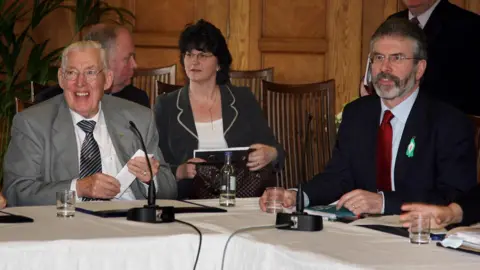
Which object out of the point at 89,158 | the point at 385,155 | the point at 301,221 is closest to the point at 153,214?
the point at 301,221

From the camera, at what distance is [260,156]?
4.42 m

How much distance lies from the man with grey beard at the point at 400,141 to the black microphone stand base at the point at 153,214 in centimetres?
46

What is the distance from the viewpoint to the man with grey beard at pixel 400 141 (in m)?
3.24

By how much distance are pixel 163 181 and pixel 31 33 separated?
3.67 meters

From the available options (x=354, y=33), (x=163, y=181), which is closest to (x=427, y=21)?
(x=163, y=181)


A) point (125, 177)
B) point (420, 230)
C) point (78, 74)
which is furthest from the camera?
point (78, 74)

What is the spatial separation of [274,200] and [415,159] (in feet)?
1.87

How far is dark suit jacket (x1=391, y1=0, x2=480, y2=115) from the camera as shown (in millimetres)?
4773

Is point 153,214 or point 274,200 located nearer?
point 153,214

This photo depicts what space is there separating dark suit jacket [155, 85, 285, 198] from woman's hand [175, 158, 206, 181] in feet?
0.90

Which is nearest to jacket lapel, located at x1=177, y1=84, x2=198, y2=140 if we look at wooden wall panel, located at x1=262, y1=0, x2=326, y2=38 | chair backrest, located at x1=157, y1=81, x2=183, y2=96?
chair backrest, located at x1=157, y1=81, x2=183, y2=96

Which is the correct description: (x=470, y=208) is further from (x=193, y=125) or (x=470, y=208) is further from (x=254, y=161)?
(x=193, y=125)

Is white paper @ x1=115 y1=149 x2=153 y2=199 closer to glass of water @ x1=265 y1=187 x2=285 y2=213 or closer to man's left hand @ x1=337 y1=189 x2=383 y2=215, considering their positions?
glass of water @ x1=265 y1=187 x2=285 y2=213

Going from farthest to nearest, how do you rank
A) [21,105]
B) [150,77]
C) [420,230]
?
[150,77] < [21,105] < [420,230]
